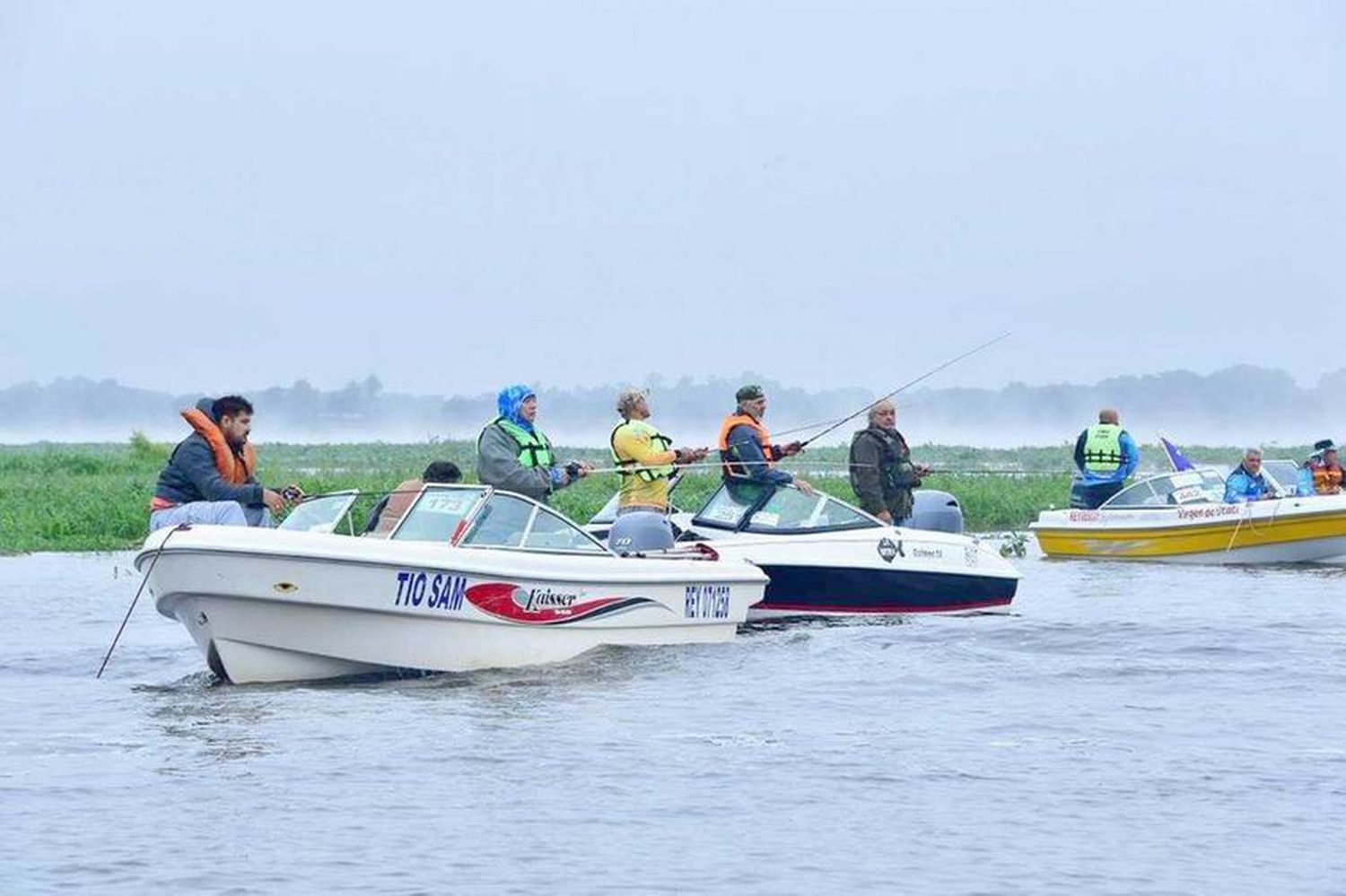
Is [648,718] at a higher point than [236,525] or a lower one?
lower

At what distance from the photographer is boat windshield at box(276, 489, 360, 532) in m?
15.9

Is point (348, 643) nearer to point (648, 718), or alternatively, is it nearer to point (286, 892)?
point (648, 718)

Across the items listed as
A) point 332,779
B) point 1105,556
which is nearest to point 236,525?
point 332,779

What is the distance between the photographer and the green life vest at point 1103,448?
28094mm

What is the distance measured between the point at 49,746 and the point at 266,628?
2.03 m

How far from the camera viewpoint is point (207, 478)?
15.8 meters

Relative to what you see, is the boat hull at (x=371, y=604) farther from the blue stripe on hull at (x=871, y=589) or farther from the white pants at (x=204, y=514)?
the blue stripe on hull at (x=871, y=589)

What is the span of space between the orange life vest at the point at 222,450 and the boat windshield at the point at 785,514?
16.1 ft

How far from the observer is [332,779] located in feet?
40.0

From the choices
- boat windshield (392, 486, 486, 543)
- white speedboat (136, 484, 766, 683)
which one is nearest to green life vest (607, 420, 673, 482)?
white speedboat (136, 484, 766, 683)

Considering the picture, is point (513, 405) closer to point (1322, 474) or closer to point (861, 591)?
point (861, 591)

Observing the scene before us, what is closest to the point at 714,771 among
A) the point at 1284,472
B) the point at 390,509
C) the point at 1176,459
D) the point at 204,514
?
the point at 390,509

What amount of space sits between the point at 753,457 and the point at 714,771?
294 inches

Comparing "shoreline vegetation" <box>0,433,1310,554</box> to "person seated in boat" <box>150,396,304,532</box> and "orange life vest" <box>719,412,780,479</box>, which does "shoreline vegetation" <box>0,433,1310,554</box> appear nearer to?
"orange life vest" <box>719,412,780,479</box>
